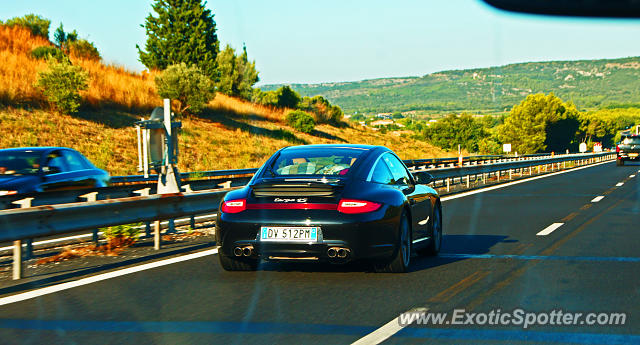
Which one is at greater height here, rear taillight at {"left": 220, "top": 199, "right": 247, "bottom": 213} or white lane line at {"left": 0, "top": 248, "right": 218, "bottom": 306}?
rear taillight at {"left": 220, "top": 199, "right": 247, "bottom": 213}

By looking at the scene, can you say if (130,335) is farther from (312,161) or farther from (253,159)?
(253,159)

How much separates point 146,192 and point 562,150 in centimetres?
14956

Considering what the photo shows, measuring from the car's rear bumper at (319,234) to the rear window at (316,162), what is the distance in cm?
69

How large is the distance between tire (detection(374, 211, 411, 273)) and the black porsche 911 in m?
0.01

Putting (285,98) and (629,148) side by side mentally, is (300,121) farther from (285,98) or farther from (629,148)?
(629,148)

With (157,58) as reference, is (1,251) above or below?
below

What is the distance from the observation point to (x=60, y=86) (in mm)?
38688

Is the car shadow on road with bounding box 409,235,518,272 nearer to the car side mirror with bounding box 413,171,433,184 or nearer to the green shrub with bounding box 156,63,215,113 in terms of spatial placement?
the car side mirror with bounding box 413,171,433,184

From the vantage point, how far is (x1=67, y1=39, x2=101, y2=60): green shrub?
50875 mm

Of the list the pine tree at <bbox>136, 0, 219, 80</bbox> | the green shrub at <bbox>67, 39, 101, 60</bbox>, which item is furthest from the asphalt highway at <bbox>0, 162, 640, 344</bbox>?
the pine tree at <bbox>136, 0, 219, 80</bbox>

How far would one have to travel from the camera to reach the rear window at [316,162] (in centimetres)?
849

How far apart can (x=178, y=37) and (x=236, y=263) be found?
172 feet

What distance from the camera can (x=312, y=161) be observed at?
28.6 feet

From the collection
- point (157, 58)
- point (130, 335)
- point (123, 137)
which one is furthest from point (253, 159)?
point (130, 335)
